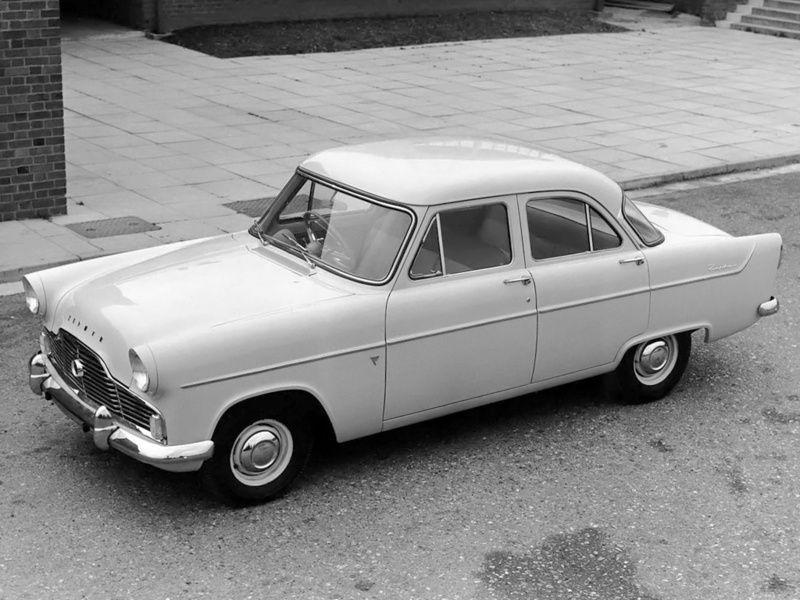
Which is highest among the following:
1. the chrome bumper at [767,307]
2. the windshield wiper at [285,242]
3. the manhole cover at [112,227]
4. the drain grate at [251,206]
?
the windshield wiper at [285,242]

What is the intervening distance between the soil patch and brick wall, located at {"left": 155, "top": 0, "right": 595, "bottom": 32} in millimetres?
173

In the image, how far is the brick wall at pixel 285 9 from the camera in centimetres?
1962

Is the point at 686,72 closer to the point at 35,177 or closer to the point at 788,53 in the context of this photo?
the point at 788,53

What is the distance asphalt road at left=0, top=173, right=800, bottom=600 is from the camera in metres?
5.05

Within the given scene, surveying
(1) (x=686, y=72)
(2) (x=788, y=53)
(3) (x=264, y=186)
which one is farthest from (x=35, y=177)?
(2) (x=788, y=53)

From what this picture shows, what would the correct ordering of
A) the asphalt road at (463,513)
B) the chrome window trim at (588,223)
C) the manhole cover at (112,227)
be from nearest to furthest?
1. the asphalt road at (463,513)
2. the chrome window trim at (588,223)
3. the manhole cover at (112,227)

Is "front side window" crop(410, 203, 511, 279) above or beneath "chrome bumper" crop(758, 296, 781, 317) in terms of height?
above

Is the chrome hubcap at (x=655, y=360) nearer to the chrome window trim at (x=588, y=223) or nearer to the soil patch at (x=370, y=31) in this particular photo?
the chrome window trim at (x=588, y=223)

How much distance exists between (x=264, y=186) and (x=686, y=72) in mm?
9884

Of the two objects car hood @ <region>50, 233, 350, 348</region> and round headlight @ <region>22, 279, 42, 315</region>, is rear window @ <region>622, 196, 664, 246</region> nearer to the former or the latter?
car hood @ <region>50, 233, 350, 348</region>

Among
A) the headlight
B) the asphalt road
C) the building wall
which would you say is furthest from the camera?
the building wall

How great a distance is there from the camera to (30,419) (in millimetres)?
6477

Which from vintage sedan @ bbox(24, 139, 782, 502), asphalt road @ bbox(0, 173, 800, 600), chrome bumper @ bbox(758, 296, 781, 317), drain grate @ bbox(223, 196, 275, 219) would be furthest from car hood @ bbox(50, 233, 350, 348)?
drain grate @ bbox(223, 196, 275, 219)

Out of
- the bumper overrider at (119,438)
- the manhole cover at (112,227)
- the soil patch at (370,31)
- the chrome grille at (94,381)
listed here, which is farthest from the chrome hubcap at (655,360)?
the soil patch at (370,31)
